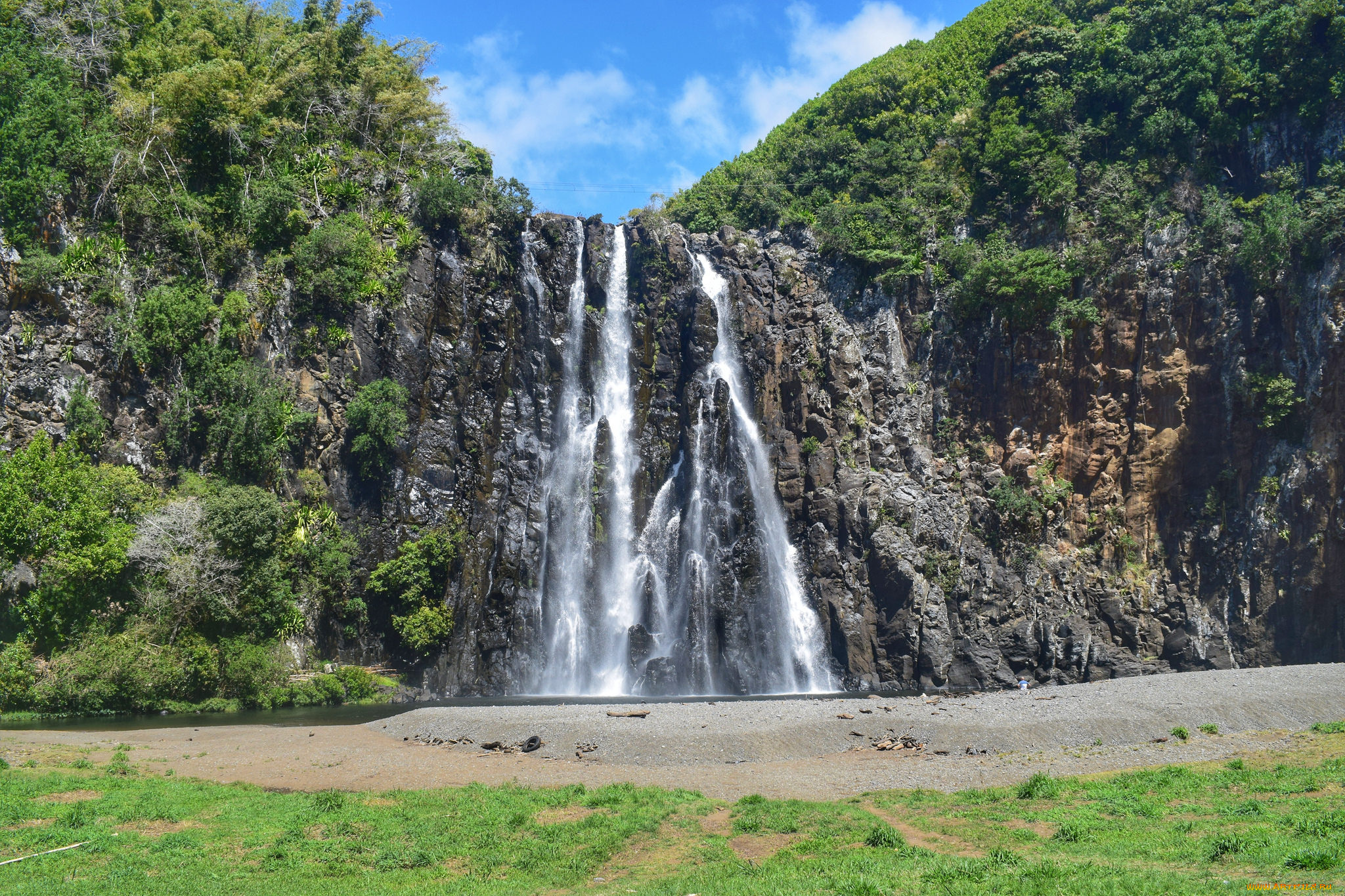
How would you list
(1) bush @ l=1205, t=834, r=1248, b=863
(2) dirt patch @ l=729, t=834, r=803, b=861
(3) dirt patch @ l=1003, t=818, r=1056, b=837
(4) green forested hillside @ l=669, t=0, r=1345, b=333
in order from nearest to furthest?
(1) bush @ l=1205, t=834, r=1248, b=863 < (2) dirt patch @ l=729, t=834, r=803, b=861 < (3) dirt patch @ l=1003, t=818, r=1056, b=837 < (4) green forested hillside @ l=669, t=0, r=1345, b=333

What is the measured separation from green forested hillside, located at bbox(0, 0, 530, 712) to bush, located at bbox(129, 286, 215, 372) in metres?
0.09

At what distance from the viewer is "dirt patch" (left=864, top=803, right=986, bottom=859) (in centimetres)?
1196

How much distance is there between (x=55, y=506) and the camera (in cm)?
2905

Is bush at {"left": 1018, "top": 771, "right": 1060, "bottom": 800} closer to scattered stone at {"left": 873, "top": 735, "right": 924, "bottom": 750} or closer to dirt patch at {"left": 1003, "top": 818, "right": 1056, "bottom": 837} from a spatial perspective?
dirt patch at {"left": 1003, "top": 818, "right": 1056, "bottom": 837}

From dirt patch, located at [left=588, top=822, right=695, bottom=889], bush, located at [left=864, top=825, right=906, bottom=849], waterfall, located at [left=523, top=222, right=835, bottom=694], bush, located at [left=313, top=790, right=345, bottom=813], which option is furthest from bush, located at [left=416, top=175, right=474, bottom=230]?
bush, located at [left=864, top=825, right=906, bottom=849]

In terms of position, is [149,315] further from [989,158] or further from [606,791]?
[989,158]

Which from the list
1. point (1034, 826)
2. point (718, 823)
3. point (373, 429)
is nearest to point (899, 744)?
point (1034, 826)

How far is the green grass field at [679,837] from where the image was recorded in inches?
407

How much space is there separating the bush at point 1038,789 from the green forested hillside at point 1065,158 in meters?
33.5

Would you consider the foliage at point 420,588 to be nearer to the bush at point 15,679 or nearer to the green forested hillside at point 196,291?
the green forested hillside at point 196,291

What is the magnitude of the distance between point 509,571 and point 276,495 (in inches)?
430

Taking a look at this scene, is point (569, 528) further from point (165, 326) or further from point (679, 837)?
point (679, 837)

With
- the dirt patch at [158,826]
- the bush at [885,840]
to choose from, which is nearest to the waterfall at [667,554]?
the dirt patch at [158,826]

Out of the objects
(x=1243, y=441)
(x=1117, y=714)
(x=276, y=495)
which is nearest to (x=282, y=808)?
(x=1117, y=714)
